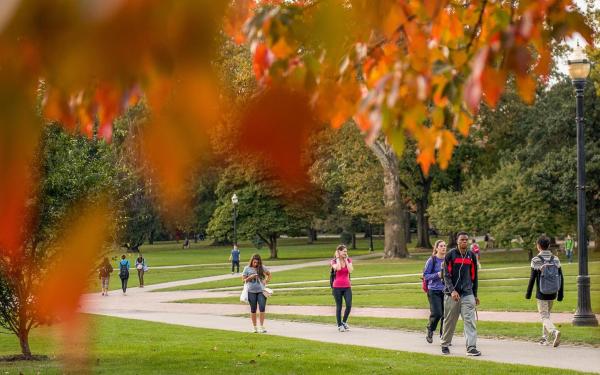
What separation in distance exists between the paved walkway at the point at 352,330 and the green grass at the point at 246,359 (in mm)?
778

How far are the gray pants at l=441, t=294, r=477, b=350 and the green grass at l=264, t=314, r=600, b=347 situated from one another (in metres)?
2.29

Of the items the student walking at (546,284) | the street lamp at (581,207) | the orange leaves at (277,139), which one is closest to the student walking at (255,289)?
the student walking at (546,284)

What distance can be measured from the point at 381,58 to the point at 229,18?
1270 mm

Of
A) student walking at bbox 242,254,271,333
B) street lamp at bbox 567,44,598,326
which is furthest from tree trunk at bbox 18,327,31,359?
street lamp at bbox 567,44,598,326

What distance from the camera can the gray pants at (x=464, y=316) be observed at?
1320 cm

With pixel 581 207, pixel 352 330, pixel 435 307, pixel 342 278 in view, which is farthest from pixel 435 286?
pixel 581 207

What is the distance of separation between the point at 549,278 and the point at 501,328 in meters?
2.59

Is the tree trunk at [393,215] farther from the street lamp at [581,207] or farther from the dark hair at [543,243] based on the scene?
the dark hair at [543,243]

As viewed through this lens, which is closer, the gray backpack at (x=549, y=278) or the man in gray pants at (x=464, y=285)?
the man in gray pants at (x=464, y=285)

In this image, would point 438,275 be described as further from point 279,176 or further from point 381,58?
point 279,176

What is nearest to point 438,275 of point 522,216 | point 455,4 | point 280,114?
point 455,4

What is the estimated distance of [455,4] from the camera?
360cm

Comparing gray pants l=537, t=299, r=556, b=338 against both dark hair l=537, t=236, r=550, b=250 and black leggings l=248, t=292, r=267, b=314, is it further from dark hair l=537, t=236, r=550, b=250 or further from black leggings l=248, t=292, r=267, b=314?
black leggings l=248, t=292, r=267, b=314

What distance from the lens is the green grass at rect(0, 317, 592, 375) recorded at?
11781 mm
